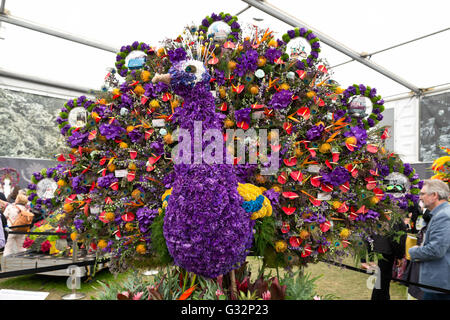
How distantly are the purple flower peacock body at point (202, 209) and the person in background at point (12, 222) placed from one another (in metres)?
3.98

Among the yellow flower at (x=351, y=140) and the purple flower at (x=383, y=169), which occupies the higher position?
the yellow flower at (x=351, y=140)

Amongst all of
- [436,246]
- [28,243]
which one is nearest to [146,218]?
[436,246]

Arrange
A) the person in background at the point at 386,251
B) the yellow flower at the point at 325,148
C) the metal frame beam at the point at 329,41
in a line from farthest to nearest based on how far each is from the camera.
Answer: the metal frame beam at the point at 329,41 < the person in background at the point at 386,251 < the yellow flower at the point at 325,148

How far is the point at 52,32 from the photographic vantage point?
4832 millimetres

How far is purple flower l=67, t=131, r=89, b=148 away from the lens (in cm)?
189

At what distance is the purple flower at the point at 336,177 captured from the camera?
5.56 feet

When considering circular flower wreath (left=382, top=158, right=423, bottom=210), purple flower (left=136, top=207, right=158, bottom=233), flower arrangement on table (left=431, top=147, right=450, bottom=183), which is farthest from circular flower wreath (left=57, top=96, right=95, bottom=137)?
flower arrangement on table (left=431, top=147, right=450, bottom=183)

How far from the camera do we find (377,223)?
73.4 inches

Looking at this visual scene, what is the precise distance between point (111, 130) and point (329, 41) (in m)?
4.59

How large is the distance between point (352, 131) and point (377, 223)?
636mm

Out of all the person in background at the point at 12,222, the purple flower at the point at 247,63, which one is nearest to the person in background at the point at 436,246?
the purple flower at the point at 247,63

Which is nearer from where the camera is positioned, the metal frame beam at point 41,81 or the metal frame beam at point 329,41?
the metal frame beam at point 329,41

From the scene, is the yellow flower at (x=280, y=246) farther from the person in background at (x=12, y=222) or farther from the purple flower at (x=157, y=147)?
the person in background at (x=12, y=222)
